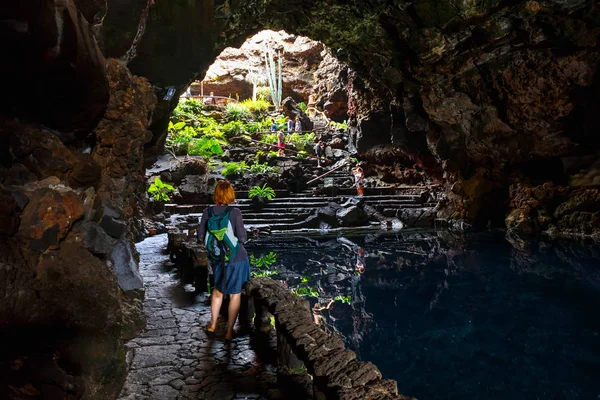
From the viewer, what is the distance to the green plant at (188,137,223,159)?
26594 millimetres

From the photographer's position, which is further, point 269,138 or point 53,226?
point 269,138

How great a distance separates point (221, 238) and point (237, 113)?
32453mm

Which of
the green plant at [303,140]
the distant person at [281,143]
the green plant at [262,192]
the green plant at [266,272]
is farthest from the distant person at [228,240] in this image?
the green plant at [303,140]

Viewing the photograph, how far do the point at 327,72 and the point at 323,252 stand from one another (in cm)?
2673

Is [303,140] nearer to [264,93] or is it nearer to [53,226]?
[264,93]

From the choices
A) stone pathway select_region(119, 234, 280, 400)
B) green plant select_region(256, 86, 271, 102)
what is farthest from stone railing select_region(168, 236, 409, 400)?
green plant select_region(256, 86, 271, 102)

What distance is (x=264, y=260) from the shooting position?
13.3 meters

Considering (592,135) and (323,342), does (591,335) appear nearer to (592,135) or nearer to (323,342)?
(323,342)

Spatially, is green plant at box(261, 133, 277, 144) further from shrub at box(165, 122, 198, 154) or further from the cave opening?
shrub at box(165, 122, 198, 154)

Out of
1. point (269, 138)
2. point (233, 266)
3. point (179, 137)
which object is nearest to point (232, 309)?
point (233, 266)

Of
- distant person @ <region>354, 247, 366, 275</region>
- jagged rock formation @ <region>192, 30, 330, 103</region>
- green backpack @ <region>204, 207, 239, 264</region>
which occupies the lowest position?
distant person @ <region>354, 247, 366, 275</region>

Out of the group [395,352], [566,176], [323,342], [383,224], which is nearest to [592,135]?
[566,176]

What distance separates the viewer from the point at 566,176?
1797cm

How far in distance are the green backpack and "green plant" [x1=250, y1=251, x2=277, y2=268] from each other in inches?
308
